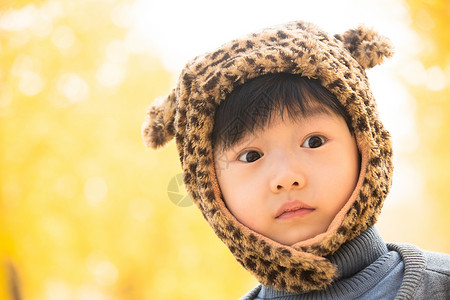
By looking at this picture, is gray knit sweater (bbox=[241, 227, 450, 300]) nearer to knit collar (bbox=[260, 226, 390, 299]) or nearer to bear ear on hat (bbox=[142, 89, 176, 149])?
knit collar (bbox=[260, 226, 390, 299])

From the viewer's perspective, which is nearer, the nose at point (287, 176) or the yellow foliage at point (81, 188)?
the nose at point (287, 176)

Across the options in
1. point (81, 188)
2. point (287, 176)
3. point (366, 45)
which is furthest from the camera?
point (81, 188)

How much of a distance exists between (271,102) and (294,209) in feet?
0.75

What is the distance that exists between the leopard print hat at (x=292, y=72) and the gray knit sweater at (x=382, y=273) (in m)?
0.03

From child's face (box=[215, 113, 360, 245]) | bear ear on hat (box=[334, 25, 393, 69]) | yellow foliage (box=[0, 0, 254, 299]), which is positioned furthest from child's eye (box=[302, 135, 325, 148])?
yellow foliage (box=[0, 0, 254, 299])

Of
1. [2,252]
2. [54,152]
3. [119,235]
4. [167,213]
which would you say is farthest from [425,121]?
[2,252]

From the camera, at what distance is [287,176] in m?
1.00

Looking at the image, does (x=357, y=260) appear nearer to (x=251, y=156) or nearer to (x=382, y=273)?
(x=382, y=273)

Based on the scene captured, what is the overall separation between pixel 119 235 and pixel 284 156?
3.02 metres

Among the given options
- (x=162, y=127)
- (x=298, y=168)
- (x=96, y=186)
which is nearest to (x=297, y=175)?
(x=298, y=168)

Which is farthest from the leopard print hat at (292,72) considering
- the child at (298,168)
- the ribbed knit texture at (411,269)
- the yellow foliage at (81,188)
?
the yellow foliage at (81,188)

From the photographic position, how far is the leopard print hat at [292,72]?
3.39 feet

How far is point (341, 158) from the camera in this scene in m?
1.05

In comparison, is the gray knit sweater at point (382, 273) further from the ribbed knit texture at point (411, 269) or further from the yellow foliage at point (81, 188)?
the yellow foliage at point (81, 188)
